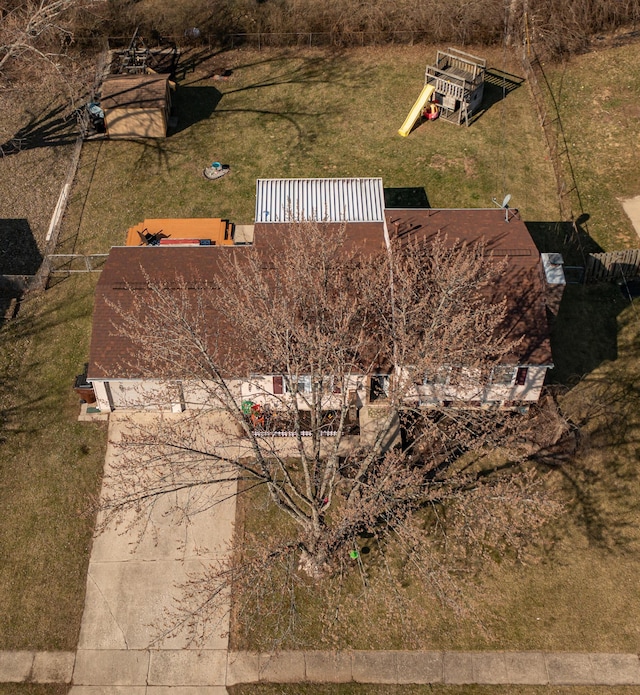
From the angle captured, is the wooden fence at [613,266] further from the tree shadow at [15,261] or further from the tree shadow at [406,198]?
the tree shadow at [15,261]

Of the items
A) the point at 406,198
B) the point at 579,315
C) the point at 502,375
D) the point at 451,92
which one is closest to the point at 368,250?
the point at 502,375

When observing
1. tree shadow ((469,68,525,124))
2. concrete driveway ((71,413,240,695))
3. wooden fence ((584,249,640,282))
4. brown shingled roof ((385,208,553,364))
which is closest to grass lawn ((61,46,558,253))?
tree shadow ((469,68,525,124))

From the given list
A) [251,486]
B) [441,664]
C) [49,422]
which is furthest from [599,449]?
[49,422]

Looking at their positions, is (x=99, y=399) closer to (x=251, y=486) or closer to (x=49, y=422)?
(x=49, y=422)

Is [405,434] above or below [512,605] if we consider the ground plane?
above

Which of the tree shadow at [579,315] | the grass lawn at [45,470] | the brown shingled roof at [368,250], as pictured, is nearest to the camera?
the grass lawn at [45,470]

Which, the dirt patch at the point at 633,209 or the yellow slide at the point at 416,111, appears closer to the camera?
the dirt patch at the point at 633,209

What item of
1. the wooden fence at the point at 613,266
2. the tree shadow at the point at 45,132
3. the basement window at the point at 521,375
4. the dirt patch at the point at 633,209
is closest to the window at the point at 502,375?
the basement window at the point at 521,375

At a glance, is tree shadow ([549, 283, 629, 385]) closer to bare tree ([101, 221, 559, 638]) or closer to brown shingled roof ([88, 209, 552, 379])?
brown shingled roof ([88, 209, 552, 379])
